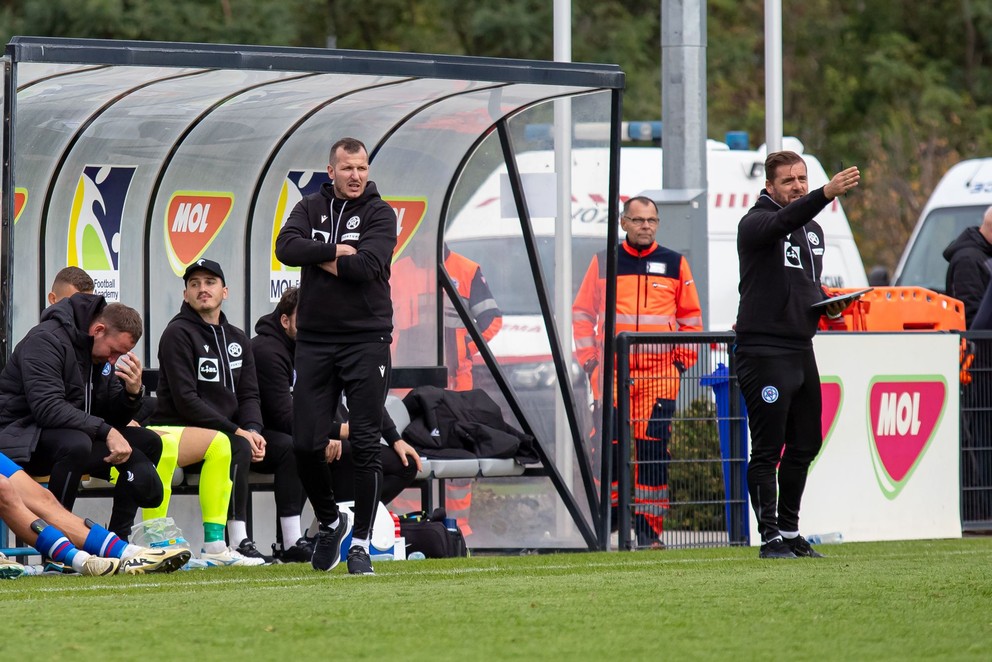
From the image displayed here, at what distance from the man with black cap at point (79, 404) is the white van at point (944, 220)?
9112 mm

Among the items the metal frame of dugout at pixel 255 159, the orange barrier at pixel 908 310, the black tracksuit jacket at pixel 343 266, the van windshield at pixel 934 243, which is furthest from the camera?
the van windshield at pixel 934 243

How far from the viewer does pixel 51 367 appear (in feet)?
27.6

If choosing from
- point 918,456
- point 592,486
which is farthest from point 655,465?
point 918,456

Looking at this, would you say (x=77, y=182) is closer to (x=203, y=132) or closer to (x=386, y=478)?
(x=203, y=132)

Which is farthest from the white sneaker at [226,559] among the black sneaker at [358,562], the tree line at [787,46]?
the tree line at [787,46]

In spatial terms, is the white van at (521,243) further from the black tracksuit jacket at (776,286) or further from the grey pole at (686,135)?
the black tracksuit jacket at (776,286)

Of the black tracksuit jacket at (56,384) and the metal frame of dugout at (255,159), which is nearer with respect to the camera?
the black tracksuit jacket at (56,384)

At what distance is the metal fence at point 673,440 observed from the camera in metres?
9.95

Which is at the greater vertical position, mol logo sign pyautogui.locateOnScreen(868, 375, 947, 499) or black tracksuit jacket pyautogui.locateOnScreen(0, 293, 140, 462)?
→ black tracksuit jacket pyautogui.locateOnScreen(0, 293, 140, 462)

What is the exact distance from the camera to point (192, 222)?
10.7 meters

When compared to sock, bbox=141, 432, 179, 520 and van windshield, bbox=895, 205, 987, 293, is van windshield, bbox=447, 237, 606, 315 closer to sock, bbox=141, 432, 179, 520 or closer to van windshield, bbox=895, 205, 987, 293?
sock, bbox=141, 432, 179, 520

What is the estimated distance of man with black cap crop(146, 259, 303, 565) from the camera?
9.21 meters

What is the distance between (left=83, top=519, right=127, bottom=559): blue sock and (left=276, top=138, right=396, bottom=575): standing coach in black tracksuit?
979 mm

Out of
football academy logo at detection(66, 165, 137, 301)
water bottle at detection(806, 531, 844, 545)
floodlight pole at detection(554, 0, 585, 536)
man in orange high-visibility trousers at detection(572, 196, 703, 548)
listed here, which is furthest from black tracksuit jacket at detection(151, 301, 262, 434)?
water bottle at detection(806, 531, 844, 545)
